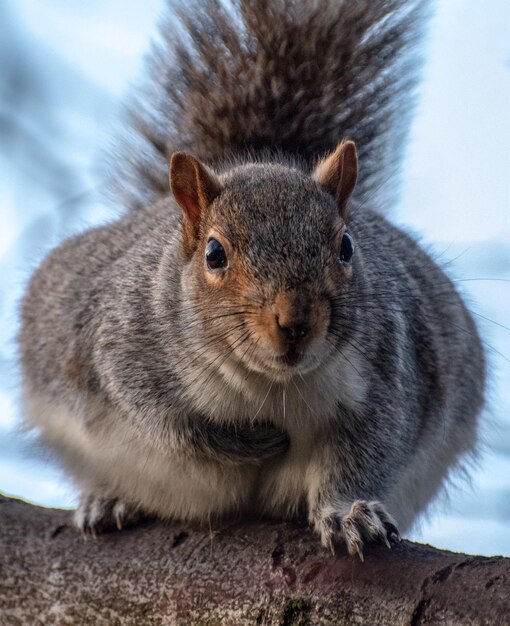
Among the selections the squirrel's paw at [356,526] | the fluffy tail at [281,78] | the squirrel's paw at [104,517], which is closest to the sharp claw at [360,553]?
the squirrel's paw at [356,526]

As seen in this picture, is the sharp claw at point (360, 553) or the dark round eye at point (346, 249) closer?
the sharp claw at point (360, 553)

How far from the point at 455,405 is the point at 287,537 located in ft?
4.17

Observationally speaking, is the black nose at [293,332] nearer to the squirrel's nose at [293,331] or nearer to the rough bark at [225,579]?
the squirrel's nose at [293,331]

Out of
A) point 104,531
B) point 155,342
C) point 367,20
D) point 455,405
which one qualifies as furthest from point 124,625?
point 367,20

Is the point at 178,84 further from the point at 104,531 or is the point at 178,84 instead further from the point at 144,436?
the point at 104,531

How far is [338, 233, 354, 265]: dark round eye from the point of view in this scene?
2.38 meters

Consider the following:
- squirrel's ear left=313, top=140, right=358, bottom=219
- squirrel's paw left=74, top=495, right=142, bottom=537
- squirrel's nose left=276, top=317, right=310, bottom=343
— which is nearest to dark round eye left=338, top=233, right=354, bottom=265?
squirrel's ear left=313, top=140, right=358, bottom=219

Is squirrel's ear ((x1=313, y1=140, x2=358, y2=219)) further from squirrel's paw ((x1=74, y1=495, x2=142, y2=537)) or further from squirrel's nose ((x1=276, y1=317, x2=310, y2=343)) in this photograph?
squirrel's paw ((x1=74, y1=495, x2=142, y2=537))

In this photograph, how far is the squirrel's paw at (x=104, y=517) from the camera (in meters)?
2.73

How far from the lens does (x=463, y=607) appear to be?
184 centimetres

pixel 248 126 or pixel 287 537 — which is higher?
pixel 248 126

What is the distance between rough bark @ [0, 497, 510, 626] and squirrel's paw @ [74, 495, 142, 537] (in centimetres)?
3

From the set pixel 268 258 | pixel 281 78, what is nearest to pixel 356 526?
pixel 268 258

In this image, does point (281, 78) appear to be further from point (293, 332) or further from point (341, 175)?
point (293, 332)
